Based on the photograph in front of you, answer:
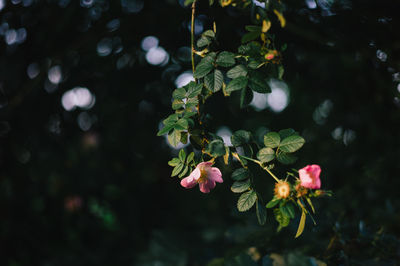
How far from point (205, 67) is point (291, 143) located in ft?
0.73

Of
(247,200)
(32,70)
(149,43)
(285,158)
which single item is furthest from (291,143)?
(32,70)

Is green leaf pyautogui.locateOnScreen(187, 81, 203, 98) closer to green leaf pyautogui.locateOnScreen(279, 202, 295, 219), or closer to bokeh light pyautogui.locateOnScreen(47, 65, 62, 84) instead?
green leaf pyautogui.locateOnScreen(279, 202, 295, 219)

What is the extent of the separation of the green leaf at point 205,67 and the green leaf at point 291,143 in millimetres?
202

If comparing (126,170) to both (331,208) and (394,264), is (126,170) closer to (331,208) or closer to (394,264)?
(331,208)

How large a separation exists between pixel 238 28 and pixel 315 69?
998 millimetres

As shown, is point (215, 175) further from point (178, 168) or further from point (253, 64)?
point (253, 64)

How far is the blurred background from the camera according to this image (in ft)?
3.17

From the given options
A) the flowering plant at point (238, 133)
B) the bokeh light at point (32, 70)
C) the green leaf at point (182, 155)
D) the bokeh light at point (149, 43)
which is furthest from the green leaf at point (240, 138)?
the bokeh light at point (32, 70)

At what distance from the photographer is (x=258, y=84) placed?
1.84 ft

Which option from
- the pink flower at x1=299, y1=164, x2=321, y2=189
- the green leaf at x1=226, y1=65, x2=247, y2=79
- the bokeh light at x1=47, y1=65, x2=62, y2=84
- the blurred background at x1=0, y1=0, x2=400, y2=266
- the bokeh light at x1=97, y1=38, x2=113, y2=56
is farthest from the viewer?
the bokeh light at x1=47, y1=65, x2=62, y2=84

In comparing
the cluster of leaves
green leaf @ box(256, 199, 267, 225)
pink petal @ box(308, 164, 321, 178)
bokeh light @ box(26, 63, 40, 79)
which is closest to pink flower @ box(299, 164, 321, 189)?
pink petal @ box(308, 164, 321, 178)

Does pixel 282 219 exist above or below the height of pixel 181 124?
below

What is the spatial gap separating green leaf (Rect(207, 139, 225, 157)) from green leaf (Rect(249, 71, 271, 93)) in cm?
13

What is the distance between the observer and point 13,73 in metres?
1.80
